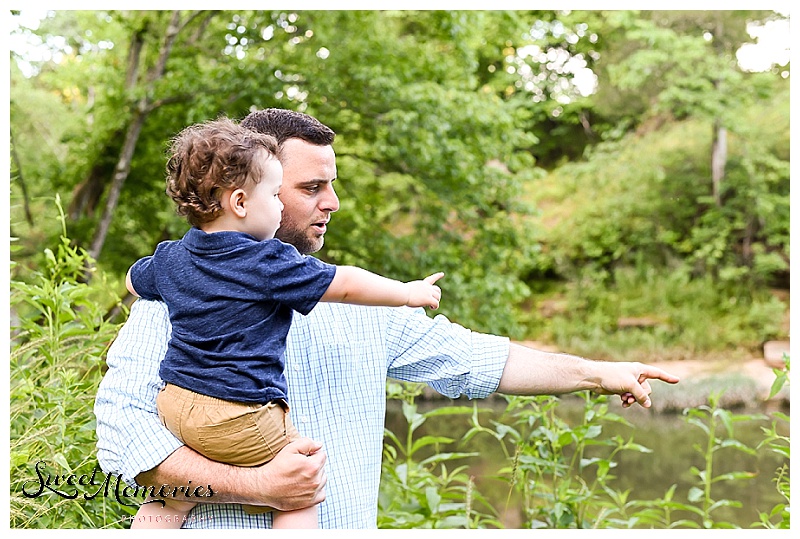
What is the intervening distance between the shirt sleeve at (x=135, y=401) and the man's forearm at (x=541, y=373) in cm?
63

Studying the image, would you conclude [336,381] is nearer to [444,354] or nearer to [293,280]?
[444,354]

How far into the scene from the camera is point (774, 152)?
418 inches

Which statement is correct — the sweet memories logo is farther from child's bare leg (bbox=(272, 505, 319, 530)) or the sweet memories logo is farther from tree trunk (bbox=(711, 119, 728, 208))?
tree trunk (bbox=(711, 119, 728, 208))

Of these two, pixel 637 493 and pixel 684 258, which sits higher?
pixel 684 258

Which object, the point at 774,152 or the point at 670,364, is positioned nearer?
the point at 670,364

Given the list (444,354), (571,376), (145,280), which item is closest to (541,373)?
(571,376)

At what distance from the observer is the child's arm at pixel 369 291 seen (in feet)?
4.07

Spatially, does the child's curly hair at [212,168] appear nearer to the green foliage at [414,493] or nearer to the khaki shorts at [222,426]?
the khaki shorts at [222,426]

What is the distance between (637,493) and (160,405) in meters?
5.56

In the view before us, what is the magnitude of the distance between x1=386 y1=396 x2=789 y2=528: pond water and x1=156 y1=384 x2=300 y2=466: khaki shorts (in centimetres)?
435

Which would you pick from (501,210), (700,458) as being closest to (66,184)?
(501,210)

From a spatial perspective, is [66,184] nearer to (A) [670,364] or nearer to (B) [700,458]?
(B) [700,458]

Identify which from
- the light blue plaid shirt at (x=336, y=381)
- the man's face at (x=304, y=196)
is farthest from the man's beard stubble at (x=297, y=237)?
the light blue plaid shirt at (x=336, y=381)
